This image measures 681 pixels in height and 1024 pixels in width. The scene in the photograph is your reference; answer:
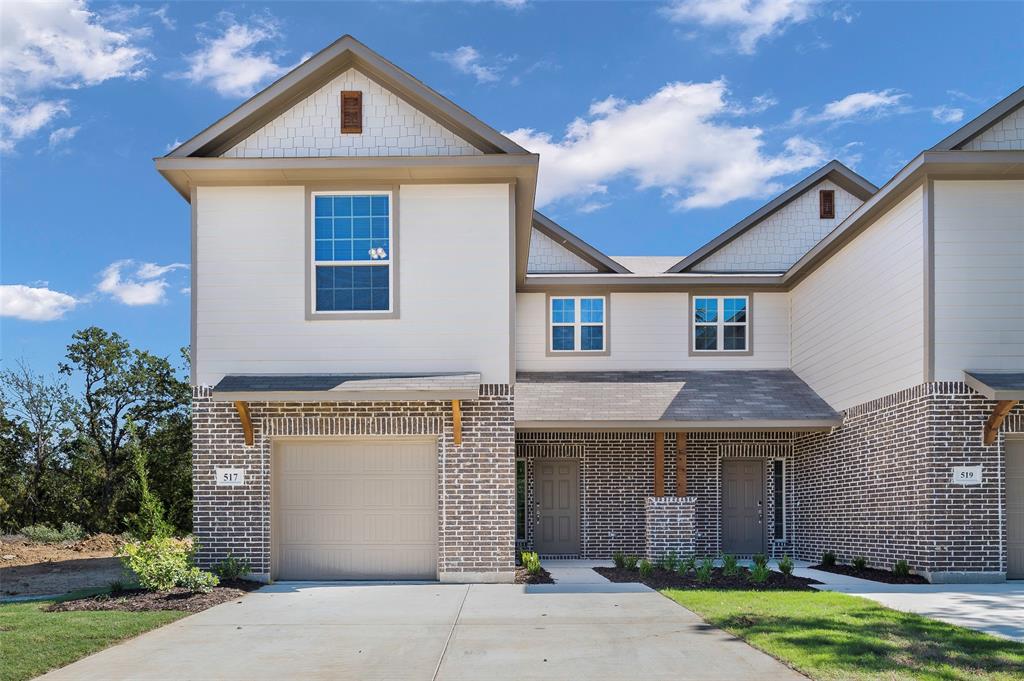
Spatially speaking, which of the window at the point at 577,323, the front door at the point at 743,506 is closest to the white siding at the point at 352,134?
the window at the point at 577,323

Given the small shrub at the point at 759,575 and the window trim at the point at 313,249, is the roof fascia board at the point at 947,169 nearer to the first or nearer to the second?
the small shrub at the point at 759,575

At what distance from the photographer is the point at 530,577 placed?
1484 centimetres

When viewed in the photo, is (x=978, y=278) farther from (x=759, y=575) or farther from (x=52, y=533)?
(x=52, y=533)

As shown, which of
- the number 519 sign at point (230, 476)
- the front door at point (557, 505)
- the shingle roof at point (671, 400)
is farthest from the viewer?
the front door at point (557, 505)

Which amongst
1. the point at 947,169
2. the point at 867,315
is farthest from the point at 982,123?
the point at 867,315

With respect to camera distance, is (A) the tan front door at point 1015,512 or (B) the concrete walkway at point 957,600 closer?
(B) the concrete walkway at point 957,600

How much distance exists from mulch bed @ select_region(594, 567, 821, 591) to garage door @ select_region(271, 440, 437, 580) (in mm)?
3149

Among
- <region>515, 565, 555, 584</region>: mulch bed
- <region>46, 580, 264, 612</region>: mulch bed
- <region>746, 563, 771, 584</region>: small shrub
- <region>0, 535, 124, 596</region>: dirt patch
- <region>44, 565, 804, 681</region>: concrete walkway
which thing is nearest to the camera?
<region>44, 565, 804, 681</region>: concrete walkway

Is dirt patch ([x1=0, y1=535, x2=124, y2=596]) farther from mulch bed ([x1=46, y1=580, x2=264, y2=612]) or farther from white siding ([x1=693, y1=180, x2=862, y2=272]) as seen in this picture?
white siding ([x1=693, y1=180, x2=862, y2=272])

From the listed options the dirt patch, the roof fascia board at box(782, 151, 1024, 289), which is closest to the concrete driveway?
the dirt patch

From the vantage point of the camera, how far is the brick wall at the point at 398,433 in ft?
46.7

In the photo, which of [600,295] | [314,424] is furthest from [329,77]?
[600,295]

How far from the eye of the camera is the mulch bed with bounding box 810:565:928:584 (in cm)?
1457

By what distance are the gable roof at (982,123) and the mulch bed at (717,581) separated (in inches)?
260
